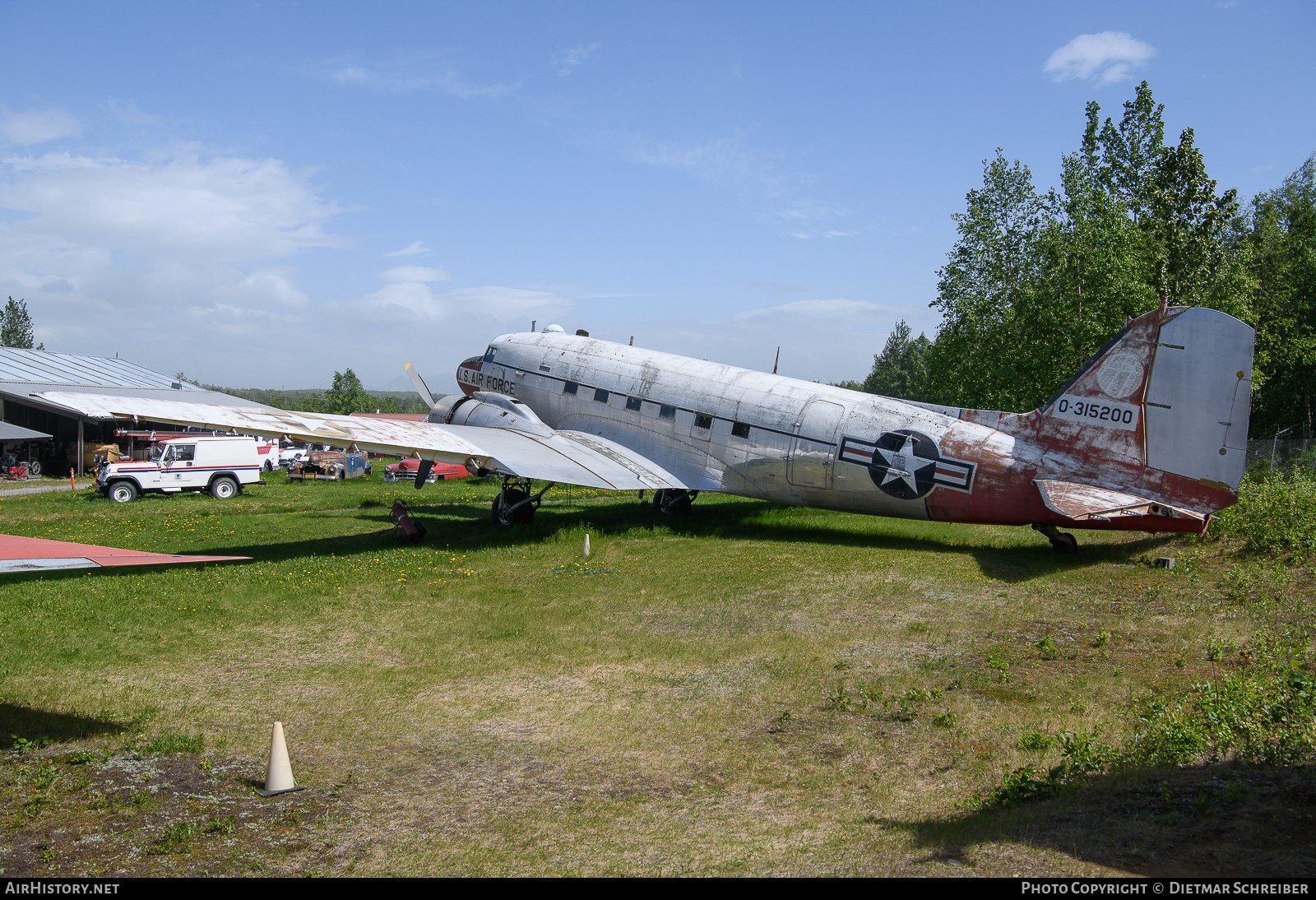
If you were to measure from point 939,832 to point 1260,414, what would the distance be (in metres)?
43.9

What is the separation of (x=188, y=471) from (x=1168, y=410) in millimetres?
32803

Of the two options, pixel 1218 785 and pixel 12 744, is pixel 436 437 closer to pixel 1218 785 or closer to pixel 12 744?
pixel 12 744

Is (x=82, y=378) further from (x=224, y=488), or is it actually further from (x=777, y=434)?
(x=777, y=434)

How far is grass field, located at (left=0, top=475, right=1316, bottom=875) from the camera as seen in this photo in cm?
534

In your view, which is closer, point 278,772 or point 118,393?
point 278,772

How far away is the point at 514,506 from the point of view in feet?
69.2

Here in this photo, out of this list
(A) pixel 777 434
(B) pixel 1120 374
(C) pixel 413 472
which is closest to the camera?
(B) pixel 1120 374

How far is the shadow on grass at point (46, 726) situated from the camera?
776 cm

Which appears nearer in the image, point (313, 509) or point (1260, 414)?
point (313, 509)

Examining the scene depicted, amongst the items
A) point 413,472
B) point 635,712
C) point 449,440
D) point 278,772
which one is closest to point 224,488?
point 413,472

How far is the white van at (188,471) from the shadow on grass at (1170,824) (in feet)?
103

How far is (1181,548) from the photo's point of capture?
14914 mm
